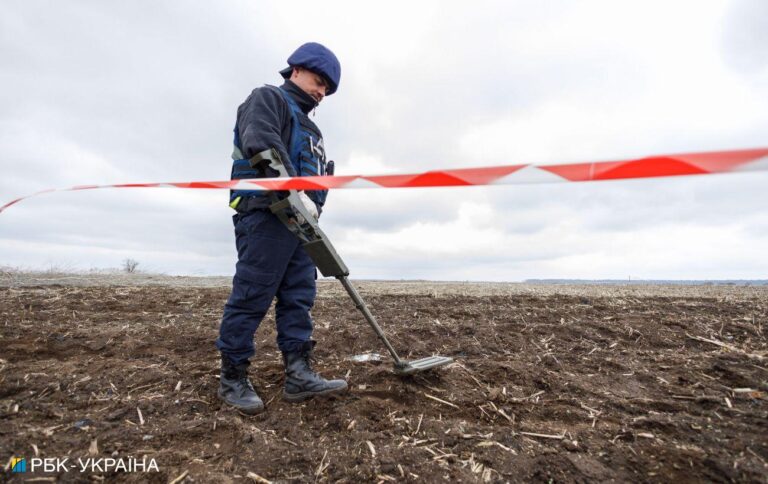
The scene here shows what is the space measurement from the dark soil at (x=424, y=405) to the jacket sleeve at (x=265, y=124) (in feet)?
5.32

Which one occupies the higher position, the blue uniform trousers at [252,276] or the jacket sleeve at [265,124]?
the jacket sleeve at [265,124]

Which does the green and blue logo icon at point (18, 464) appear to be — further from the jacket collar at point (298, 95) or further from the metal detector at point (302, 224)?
the jacket collar at point (298, 95)

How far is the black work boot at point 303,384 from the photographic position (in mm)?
2723

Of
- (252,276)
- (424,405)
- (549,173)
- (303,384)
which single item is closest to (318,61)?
(252,276)

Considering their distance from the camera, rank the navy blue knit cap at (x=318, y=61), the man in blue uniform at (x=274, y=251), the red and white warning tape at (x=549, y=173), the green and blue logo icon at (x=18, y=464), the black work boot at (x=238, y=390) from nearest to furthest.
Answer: the red and white warning tape at (x=549, y=173), the green and blue logo icon at (x=18, y=464), the black work boot at (x=238, y=390), the man in blue uniform at (x=274, y=251), the navy blue knit cap at (x=318, y=61)

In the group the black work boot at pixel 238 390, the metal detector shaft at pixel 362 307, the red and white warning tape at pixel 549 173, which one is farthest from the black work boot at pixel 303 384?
the red and white warning tape at pixel 549 173

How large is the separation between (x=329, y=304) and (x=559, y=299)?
3.99 meters

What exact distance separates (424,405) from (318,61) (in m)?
2.57

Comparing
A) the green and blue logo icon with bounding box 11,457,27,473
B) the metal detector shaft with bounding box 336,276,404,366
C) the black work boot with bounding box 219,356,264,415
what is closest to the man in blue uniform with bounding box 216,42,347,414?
the black work boot with bounding box 219,356,264,415

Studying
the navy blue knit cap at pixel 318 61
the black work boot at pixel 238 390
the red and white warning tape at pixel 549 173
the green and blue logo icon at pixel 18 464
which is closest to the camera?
A: the red and white warning tape at pixel 549 173

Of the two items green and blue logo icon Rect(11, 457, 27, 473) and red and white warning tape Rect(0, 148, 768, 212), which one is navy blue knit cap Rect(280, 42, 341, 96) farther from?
green and blue logo icon Rect(11, 457, 27, 473)

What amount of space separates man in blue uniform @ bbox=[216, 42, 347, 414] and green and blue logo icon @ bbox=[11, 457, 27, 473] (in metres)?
1.00

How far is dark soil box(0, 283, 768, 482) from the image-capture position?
74.1 inches

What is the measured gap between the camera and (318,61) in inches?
118
